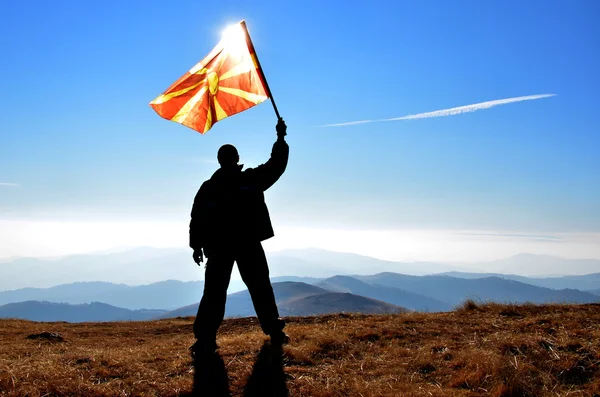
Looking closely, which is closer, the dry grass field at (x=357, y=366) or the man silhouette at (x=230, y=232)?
the dry grass field at (x=357, y=366)

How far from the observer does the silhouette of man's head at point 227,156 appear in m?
7.71

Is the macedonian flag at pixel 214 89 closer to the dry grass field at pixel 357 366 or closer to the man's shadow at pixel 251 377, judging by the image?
the dry grass field at pixel 357 366

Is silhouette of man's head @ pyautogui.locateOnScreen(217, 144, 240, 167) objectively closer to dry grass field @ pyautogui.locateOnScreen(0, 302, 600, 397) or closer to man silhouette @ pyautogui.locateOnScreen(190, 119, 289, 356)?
man silhouette @ pyautogui.locateOnScreen(190, 119, 289, 356)

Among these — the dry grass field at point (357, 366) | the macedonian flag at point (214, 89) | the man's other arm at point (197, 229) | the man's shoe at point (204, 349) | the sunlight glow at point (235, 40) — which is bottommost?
the dry grass field at point (357, 366)

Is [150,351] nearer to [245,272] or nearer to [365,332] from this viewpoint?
[245,272]

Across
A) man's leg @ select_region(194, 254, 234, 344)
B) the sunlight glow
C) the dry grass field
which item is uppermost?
the sunlight glow

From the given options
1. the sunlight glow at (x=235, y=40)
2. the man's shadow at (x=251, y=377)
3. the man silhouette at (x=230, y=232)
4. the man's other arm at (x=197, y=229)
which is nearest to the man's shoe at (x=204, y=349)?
the man silhouette at (x=230, y=232)

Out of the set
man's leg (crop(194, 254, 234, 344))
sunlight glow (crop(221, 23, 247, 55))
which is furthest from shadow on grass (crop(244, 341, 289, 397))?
sunlight glow (crop(221, 23, 247, 55))

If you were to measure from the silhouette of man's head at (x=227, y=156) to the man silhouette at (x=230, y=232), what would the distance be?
0.16ft

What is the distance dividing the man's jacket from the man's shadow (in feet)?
5.67

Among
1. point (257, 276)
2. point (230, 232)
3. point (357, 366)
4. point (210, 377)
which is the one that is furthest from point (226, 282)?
point (357, 366)

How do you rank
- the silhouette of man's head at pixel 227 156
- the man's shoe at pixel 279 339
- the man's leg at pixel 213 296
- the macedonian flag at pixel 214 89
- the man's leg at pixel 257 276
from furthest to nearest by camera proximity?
the macedonian flag at pixel 214 89 → the man's shoe at pixel 279 339 → the silhouette of man's head at pixel 227 156 → the man's leg at pixel 257 276 → the man's leg at pixel 213 296

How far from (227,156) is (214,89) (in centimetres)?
252

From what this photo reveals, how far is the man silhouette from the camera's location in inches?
294
